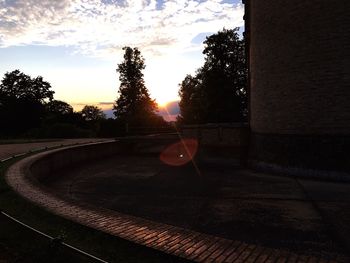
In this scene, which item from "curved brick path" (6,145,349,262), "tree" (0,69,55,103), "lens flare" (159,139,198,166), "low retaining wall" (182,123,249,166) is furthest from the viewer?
"tree" (0,69,55,103)

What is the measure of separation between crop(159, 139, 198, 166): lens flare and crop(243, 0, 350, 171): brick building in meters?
4.11

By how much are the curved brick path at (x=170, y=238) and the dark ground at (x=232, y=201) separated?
1.52 meters

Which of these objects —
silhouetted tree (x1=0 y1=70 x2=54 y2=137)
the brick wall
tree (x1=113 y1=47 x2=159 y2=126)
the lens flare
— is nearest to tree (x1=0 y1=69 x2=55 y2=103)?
silhouetted tree (x1=0 y1=70 x2=54 y2=137)

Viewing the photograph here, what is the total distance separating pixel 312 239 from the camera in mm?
7133

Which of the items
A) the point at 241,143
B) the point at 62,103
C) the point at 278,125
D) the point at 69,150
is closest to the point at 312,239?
the point at 278,125

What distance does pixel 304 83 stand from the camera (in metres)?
14.0

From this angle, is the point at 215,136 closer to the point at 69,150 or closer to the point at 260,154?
the point at 260,154

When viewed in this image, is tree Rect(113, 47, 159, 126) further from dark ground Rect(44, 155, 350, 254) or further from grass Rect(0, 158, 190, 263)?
grass Rect(0, 158, 190, 263)

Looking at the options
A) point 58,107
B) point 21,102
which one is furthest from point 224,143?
point 58,107

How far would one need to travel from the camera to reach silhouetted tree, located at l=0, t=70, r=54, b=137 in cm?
7119

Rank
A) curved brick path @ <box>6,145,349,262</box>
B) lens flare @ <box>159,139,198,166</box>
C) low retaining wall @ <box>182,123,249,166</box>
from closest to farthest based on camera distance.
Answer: curved brick path @ <box>6,145,349,262</box> < low retaining wall @ <box>182,123,249,166</box> < lens flare @ <box>159,139,198,166</box>

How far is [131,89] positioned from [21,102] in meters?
21.7

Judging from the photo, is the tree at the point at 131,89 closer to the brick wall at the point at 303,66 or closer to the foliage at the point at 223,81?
the foliage at the point at 223,81

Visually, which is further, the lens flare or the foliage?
the foliage
